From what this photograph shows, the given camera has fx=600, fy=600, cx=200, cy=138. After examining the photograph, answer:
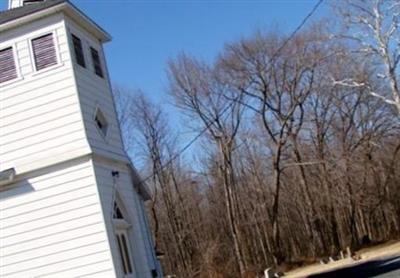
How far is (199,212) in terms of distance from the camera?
57156mm

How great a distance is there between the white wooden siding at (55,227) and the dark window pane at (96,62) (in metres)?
3.42

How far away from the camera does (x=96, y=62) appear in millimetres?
16328

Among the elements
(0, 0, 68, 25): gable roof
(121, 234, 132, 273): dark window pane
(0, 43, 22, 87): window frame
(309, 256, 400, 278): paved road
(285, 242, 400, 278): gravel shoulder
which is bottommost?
(285, 242, 400, 278): gravel shoulder

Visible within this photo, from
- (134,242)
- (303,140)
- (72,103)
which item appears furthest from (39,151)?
(303,140)

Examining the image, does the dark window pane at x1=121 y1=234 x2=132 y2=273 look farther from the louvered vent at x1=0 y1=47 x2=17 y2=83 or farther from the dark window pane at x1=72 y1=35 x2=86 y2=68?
the louvered vent at x1=0 y1=47 x2=17 y2=83

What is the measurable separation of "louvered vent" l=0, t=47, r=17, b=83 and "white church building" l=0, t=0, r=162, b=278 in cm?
2

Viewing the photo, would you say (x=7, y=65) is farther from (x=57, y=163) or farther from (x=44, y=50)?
(x=57, y=163)

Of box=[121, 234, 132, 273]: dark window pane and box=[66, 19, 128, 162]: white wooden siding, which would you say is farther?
box=[121, 234, 132, 273]: dark window pane

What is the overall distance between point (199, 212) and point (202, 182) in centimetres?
Result: 288

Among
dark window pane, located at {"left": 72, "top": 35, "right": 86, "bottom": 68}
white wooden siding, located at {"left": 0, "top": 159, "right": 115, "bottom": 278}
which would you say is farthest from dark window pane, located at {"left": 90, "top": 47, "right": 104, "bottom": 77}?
white wooden siding, located at {"left": 0, "top": 159, "right": 115, "bottom": 278}

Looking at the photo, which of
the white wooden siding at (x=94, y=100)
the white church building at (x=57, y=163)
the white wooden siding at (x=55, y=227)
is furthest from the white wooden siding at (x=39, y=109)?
the white wooden siding at (x=55, y=227)

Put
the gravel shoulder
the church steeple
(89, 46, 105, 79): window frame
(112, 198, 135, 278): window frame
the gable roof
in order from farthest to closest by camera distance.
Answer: the gravel shoulder < the church steeple < (89, 46, 105, 79): window frame < the gable roof < (112, 198, 135, 278): window frame

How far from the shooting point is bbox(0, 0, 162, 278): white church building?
1354 cm

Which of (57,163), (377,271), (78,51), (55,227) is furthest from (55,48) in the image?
(377,271)
